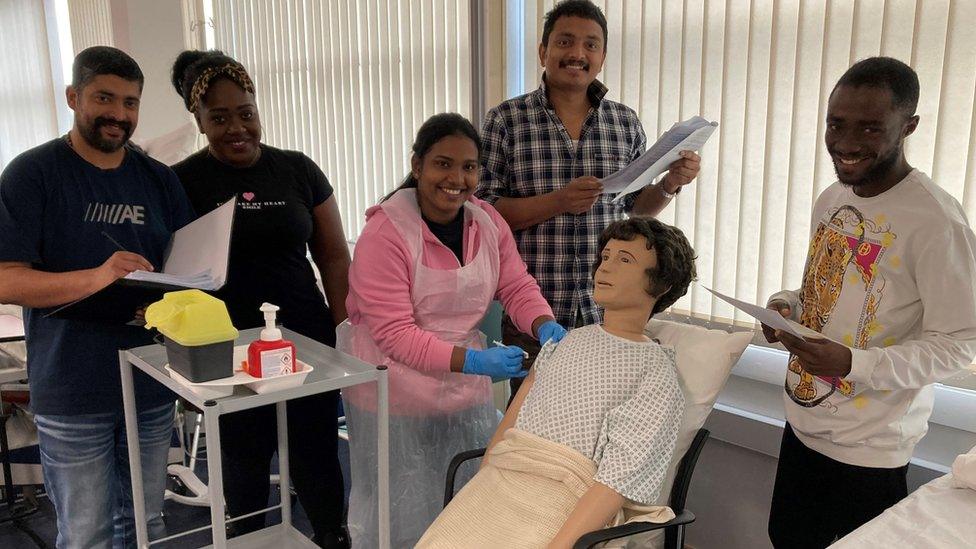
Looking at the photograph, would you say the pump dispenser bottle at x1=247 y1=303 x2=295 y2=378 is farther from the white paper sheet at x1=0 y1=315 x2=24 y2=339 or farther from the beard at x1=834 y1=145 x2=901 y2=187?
the white paper sheet at x1=0 y1=315 x2=24 y2=339

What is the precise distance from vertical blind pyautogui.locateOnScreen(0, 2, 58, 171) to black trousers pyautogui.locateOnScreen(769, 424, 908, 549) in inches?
237

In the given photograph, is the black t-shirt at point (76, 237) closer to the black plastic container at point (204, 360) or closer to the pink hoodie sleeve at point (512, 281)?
the black plastic container at point (204, 360)

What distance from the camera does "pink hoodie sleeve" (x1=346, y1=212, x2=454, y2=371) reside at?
1.62 meters

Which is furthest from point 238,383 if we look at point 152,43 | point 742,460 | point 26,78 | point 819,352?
point 26,78

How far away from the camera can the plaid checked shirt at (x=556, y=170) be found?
1955mm

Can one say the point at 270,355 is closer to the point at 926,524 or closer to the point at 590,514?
the point at 590,514

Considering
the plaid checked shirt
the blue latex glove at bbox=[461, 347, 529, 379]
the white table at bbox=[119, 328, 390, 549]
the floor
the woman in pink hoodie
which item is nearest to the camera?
the white table at bbox=[119, 328, 390, 549]

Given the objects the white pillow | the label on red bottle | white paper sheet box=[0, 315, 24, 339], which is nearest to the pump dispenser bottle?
the label on red bottle

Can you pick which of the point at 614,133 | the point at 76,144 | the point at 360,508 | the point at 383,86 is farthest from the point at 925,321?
the point at 383,86

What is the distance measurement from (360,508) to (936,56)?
1778 millimetres

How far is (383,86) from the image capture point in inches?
132

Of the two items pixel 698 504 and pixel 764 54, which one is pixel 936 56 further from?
pixel 698 504

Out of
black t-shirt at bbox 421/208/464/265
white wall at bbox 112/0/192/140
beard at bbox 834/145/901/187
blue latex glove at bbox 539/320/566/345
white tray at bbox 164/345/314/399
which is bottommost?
blue latex glove at bbox 539/320/566/345

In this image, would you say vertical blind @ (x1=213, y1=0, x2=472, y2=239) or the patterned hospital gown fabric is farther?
vertical blind @ (x1=213, y1=0, x2=472, y2=239)
